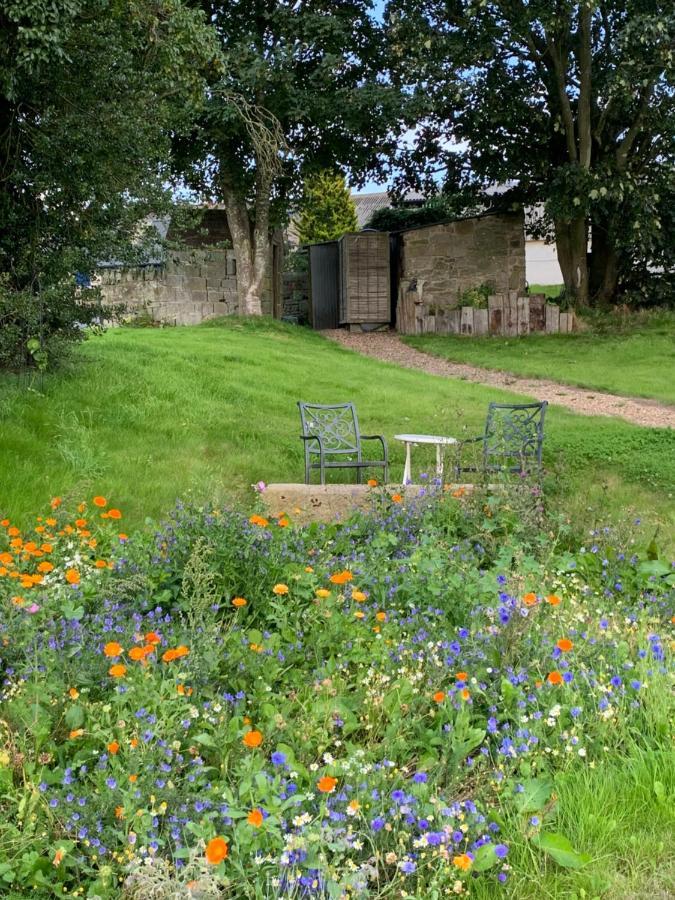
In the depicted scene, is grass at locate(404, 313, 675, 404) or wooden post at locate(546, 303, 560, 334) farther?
wooden post at locate(546, 303, 560, 334)

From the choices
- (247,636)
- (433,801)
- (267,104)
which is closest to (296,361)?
(267,104)

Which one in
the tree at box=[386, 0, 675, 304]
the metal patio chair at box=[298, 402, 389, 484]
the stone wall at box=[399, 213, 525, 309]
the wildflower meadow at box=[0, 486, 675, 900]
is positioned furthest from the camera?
the stone wall at box=[399, 213, 525, 309]

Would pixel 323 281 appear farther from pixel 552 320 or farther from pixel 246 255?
pixel 552 320

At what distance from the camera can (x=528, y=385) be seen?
12.4 metres

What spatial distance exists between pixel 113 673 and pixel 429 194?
20763 mm

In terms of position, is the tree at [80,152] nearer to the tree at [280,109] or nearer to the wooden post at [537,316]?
the tree at [280,109]

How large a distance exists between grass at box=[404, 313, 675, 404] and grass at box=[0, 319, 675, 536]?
230 centimetres

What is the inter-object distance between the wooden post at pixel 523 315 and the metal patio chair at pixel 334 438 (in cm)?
1095

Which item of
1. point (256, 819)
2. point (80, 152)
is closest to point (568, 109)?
point (80, 152)

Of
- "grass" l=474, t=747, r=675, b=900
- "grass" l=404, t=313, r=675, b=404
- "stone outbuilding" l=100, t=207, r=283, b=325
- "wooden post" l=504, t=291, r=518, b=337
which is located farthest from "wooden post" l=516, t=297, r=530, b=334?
"grass" l=474, t=747, r=675, b=900

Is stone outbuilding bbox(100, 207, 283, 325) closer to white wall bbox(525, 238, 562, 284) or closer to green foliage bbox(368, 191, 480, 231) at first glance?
green foliage bbox(368, 191, 480, 231)

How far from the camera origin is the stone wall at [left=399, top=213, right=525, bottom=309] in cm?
1956

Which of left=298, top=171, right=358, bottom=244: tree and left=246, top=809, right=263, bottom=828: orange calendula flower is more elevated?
left=298, top=171, right=358, bottom=244: tree

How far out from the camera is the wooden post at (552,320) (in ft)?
57.1
